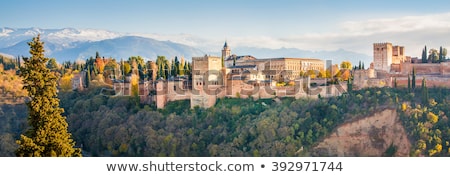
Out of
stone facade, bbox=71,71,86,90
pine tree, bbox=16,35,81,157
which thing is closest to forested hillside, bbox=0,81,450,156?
stone facade, bbox=71,71,86,90

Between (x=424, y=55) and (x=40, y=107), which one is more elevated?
(x=424, y=55)

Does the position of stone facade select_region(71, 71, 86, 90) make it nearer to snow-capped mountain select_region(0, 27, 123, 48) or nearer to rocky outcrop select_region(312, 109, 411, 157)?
snow-capped mountain select_region(0, 27, 123, 48)

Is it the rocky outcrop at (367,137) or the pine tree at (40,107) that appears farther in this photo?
the rocky outcrop at (367,137)

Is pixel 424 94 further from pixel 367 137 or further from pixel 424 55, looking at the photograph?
pixel 424 55

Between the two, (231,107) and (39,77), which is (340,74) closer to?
(231,107)

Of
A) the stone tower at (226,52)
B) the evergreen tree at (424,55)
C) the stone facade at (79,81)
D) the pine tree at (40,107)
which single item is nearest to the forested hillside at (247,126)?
the evergreen tree at (424,55)

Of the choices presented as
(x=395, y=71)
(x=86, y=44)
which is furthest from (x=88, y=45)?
(x=395, y=71)

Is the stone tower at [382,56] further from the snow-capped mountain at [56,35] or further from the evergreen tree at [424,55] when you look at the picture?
the snow-capped mountain at [56,35]
